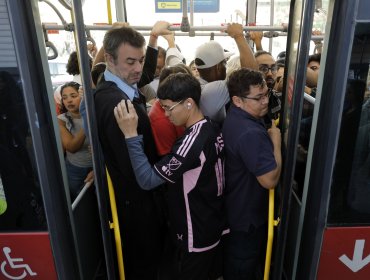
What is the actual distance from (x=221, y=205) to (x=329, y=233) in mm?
562

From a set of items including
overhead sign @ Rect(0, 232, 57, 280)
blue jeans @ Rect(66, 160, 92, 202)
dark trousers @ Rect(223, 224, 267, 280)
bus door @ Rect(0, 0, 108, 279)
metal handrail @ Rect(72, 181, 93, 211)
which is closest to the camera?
bus door @ Rect(0, 0, 108, 279)

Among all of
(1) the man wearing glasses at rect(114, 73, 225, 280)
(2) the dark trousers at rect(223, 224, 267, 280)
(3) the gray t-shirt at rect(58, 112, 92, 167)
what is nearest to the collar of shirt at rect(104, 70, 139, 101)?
(1) the man wearing glasses at rect(114, 73, 225, 280)

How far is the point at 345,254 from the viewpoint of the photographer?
5.53ft

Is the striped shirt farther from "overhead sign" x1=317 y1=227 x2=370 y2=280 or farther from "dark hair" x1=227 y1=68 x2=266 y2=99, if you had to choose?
"overhead sign" x1=317 y1=227 x2=370 y2=280

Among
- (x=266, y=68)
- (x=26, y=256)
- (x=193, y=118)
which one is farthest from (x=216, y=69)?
(x=26, y=256)

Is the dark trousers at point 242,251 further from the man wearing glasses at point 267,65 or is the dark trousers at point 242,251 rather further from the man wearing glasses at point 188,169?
the man wearing glasses at point 267,65

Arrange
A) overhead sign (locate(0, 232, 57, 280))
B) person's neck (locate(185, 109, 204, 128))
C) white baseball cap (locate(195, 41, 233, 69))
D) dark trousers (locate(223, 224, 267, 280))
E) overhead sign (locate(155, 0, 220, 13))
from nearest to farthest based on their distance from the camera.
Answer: overhead sign (locate(0, 232, 57, 280)), person's neck (locate(185, 109, 204, 128)), dark trousers (locate(223, 224, 267, 280)), white baseball cap (locate(195, 41, 233, 69)), overhead sign (locate(155, 0, 220, 13))

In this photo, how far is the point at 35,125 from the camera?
1.38 m

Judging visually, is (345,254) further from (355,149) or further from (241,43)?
(241,43)

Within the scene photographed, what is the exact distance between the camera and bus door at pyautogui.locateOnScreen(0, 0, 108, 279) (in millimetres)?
1306

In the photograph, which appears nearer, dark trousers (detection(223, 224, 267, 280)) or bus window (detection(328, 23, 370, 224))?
bus window (detection(328, 23, 370, 224))

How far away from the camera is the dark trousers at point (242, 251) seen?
194 centimetres

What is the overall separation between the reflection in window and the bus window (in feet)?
4.46

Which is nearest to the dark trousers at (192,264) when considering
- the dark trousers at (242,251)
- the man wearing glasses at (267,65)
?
the dark trousers at (242,251)
